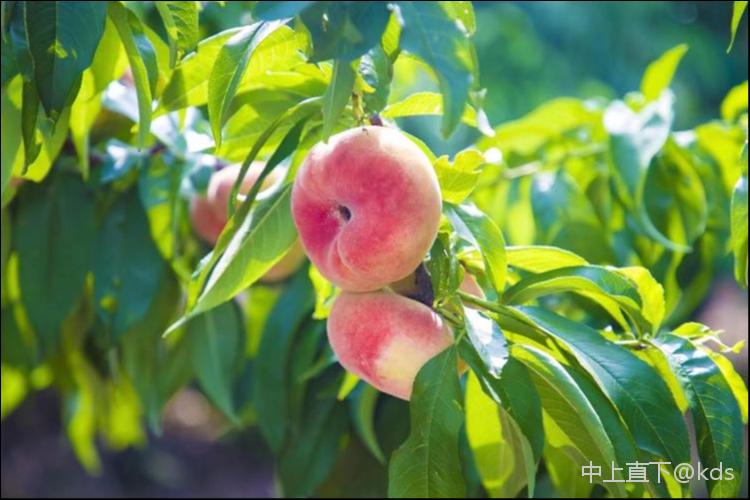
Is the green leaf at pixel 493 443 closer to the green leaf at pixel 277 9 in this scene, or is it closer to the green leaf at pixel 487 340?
the green leaf at pixel 487 340

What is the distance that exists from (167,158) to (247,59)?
392mm

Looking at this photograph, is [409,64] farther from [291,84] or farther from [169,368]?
[291,84]

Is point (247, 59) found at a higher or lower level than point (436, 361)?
higher

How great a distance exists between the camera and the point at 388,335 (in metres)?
0.67

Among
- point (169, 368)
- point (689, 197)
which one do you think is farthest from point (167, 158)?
point (689, 197)

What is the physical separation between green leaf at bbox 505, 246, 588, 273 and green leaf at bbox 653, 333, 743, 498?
0.10 m

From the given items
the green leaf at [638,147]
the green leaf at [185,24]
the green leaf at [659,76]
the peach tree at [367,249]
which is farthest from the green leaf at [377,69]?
the green leaf at [659,76]

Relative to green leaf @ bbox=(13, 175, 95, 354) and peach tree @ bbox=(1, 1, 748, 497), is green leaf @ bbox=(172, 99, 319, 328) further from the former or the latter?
green leaf @ bbox=(13, 175, 95, 354)

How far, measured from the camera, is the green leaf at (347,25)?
1.75 feet

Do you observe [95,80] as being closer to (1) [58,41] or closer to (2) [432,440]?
(1) [58,41]

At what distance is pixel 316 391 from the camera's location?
3.51ft

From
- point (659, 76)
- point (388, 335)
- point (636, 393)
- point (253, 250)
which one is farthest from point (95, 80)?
point (659, 76)

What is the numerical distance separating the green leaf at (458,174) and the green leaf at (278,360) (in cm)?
38

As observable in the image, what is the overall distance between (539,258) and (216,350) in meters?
0.39
